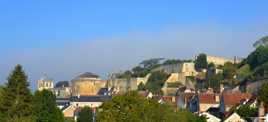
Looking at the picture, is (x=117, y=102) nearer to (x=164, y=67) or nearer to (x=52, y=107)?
(x=52, y=107)

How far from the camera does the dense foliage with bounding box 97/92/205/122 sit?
5491cm

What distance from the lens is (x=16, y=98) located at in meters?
55.4

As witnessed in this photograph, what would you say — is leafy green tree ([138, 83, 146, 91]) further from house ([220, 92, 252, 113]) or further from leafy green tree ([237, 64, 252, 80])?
house ([220, 92, 252, 113])

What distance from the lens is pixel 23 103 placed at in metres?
54.8

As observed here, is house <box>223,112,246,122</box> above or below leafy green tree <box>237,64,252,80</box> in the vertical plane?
below

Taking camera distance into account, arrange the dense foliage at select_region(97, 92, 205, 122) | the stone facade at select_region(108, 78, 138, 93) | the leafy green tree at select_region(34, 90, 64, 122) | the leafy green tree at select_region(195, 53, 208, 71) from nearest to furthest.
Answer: the dense foliage at select_region(97, 92, 205, 122)
the leafy green tree at select_region(34, 90, 64, 122)
the stone facade at select_region(108, 78, 138, 93)
the leafy green tree at select_region(195, 53, 208, 71)

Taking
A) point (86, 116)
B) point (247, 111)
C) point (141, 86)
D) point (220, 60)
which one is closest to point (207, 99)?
point (86, 116)

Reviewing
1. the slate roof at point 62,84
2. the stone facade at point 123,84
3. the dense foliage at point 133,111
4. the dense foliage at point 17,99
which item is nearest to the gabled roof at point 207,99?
the dense foliage at point 133,111

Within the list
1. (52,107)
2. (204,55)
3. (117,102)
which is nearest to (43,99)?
(52,107)

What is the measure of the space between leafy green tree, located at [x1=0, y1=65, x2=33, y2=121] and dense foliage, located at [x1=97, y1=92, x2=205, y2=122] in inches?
200

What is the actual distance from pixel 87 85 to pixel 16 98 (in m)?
113

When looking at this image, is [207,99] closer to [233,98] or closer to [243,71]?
[233,98]

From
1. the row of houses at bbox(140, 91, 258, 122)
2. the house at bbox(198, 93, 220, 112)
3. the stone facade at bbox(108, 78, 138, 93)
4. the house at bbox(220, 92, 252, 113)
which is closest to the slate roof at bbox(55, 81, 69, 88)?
the stone facade at bbox(108, 78, 138, 93)

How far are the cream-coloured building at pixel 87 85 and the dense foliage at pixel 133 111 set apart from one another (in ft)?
357
